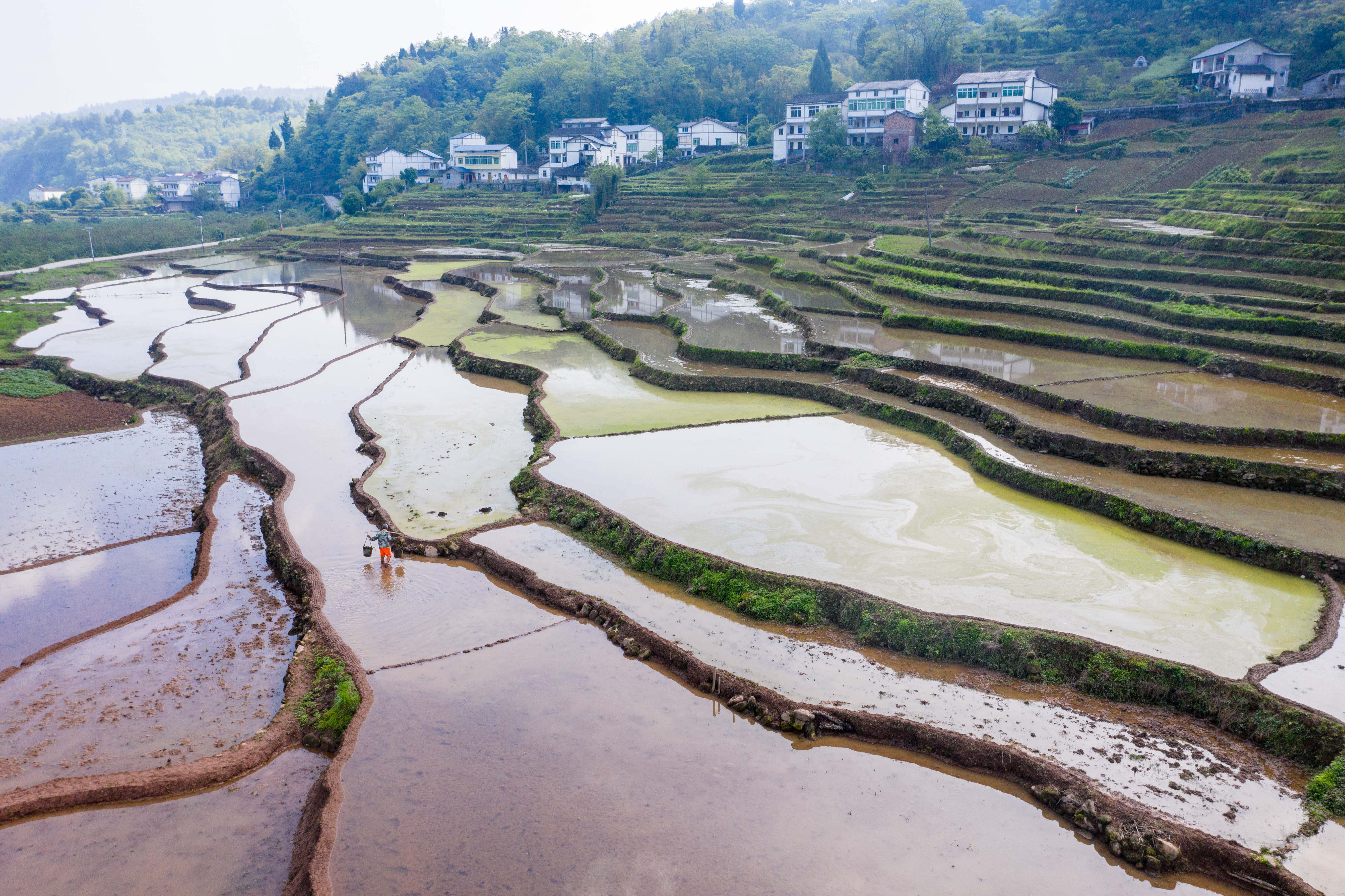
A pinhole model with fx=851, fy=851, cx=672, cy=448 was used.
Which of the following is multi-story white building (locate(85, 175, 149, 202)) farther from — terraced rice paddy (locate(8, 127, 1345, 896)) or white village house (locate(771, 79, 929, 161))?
terraced rice paddy (locate(8, 127, 1345, 896))

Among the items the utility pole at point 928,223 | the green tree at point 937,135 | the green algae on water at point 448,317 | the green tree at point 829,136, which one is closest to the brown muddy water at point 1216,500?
the utility pole at point 928,223

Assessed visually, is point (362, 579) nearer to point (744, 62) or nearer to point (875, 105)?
point (875, 105)

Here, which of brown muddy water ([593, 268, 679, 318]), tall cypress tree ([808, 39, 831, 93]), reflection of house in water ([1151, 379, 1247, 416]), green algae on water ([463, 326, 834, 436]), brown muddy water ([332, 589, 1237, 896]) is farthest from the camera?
tall cypress tree ([808, 39, 831, 93])

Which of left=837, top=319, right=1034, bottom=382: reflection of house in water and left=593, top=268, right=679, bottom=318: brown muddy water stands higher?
left=593, top=268, right=679, bottom=318: brown muddy water

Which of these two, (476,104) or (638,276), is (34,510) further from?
(476,104)

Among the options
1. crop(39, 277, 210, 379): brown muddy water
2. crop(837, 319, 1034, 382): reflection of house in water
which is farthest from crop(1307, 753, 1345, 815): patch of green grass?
crop(39, 277, 210, 379): brown muddy water

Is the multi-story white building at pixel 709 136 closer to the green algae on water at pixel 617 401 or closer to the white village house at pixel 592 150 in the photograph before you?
the white village house at pixel 592 150
